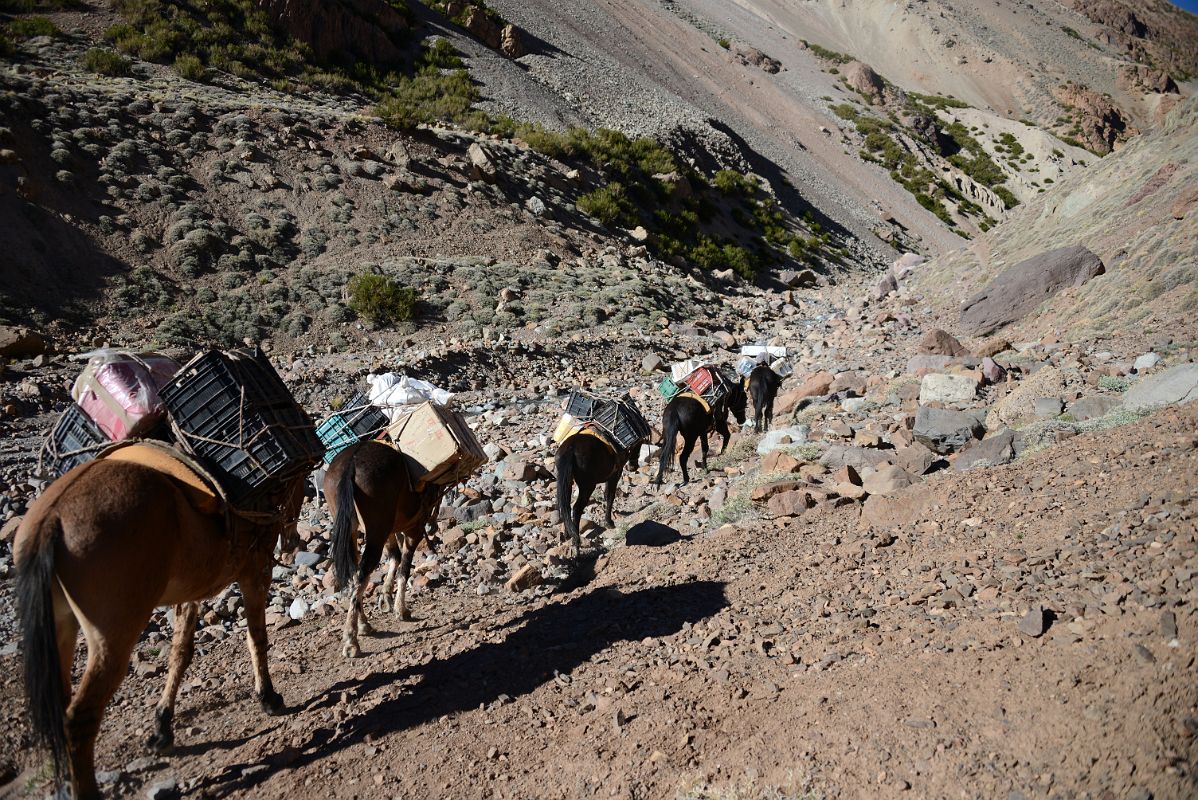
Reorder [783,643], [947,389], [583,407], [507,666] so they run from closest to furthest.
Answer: [783,643] < [507,666] < [583,407] < [947,389]

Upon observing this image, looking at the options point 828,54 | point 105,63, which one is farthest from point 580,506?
point 828,54

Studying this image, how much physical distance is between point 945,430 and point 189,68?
29.4 metres

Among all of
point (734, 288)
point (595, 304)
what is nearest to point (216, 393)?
point (595, 304)

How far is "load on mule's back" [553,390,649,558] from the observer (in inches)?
311

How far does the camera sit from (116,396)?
4395 millimetres

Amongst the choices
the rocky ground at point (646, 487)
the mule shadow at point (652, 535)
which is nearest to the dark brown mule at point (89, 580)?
the rocky ground at point (646, 487)

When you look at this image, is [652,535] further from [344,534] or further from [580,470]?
[344,534]

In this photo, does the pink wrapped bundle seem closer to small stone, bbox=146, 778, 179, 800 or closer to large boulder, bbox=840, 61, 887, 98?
small stone, bbox=146, 778, 179, 800

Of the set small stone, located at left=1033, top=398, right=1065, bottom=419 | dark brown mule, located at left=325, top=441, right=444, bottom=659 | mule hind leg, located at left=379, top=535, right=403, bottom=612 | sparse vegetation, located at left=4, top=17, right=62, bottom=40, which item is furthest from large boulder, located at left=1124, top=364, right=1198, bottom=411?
sparse vegetation, located at left=4, top=17, right=62, bottom=40

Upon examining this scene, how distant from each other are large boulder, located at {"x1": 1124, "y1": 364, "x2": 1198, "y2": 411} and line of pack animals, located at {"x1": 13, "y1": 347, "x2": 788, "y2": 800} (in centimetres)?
745

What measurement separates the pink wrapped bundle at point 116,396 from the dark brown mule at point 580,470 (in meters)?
4.26

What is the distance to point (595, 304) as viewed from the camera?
815 inches

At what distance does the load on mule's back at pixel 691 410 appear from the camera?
34.3 feet

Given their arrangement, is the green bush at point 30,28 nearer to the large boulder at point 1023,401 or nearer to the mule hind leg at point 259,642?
the mule hind leg at point 259,642
